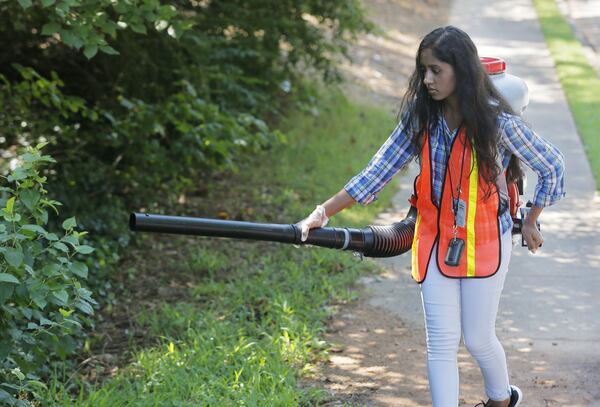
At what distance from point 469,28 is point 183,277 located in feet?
38.7

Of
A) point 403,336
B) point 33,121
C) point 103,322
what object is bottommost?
point 103,322

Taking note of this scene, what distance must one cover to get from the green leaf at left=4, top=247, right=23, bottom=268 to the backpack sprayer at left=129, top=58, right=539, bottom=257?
0.62m

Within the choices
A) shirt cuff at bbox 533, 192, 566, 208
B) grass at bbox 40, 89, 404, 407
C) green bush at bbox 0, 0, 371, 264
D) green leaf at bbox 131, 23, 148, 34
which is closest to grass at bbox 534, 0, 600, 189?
grass at bbox 40, 89, 404, 407

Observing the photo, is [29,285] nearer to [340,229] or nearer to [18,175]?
[18,175]

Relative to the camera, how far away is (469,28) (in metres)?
18.0

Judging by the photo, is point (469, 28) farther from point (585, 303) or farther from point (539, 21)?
point (585, 303)

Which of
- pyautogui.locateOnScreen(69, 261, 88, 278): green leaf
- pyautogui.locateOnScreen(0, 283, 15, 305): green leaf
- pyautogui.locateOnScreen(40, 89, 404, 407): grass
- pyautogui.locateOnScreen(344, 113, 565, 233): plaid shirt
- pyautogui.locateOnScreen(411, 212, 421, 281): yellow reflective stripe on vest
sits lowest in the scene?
pyautogui.locateOnScreen(40, 89, 404, 407): grass

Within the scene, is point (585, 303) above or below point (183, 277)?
above

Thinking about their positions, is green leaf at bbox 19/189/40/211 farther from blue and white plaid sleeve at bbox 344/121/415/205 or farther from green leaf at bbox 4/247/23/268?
blue and white plaid sleeve at bbox 344/121/415/205

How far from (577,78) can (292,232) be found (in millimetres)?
10959

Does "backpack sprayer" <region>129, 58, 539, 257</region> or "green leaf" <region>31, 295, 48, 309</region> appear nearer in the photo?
"backpack sprayer" <region>129, 58, 539, 257</region>

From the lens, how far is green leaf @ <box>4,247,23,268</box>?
158 inches

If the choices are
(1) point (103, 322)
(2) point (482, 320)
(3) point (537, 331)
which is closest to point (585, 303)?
(3) point (537, 331)

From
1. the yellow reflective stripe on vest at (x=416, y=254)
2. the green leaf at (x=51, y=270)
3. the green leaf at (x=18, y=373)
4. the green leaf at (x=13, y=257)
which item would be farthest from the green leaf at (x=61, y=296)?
the yellow reflective stripe on vest at (x=416, y=254)
